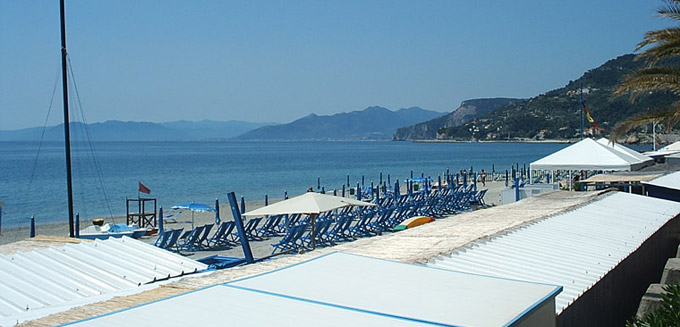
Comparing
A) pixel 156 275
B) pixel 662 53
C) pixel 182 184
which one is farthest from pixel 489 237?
pixel 182 184

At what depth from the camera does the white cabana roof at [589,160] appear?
628 inches

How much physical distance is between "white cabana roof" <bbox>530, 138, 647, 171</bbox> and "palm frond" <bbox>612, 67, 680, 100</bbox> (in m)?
6.43

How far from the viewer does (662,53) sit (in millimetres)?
9078

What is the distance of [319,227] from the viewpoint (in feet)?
47.8

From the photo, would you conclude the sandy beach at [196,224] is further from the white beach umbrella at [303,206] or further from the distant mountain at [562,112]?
the distant mountain at [562,112]

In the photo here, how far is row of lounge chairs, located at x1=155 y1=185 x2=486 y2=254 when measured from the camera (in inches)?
545

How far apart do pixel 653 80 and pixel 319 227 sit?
7729 millimetres

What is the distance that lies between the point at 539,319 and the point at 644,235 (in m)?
4.24

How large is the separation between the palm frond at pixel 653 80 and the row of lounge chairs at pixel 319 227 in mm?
6147

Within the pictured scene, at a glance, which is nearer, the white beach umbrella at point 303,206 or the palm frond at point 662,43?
the palm frond at point 662,43

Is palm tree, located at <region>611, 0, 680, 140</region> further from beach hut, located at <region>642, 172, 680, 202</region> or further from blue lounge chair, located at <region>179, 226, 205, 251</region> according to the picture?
blue lounge chair, located at <region>179, 226, 205, 251</region>

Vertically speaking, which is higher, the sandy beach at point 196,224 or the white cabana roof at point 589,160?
the white cabana roof at point 589,160

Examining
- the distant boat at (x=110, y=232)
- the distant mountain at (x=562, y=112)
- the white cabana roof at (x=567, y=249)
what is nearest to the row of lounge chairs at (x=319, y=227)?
the distant boat at (x=110, y=232)

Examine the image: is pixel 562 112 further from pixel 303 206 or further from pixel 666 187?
pixel 303 206
